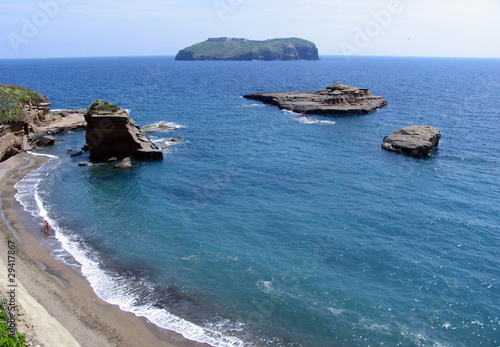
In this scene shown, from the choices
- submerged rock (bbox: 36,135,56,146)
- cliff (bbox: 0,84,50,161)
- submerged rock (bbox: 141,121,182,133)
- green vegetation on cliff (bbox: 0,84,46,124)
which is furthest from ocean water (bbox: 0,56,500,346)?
submerged rock (bbox: 141,121,182,133)

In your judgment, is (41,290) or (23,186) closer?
(41,290)

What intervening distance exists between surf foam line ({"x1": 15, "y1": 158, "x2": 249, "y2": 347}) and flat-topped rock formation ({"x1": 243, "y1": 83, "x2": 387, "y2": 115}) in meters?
75.9

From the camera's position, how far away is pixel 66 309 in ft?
87.7

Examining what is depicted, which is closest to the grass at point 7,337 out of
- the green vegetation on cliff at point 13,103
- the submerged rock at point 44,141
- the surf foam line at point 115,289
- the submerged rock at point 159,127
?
the surf foam line at point 115,289

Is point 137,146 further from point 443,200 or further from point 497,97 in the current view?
point 497,97

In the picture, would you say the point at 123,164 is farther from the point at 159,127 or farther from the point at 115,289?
the point at 115,289

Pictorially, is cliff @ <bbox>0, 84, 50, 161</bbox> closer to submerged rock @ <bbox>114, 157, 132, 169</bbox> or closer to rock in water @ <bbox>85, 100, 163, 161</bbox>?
rock in water @ <bbox>85, 100, 163, 161</bbox>

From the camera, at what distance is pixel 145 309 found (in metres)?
27.2

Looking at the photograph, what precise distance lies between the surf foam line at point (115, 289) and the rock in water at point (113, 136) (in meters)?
17.2

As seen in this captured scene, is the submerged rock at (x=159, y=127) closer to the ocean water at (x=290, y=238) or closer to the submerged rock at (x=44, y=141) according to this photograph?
the ocean water at (x=290, y=238)

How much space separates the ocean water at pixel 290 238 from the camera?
26469mm

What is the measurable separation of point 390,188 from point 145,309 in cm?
3669

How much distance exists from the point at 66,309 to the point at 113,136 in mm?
38138

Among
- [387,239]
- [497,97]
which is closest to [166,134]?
[387,239]
